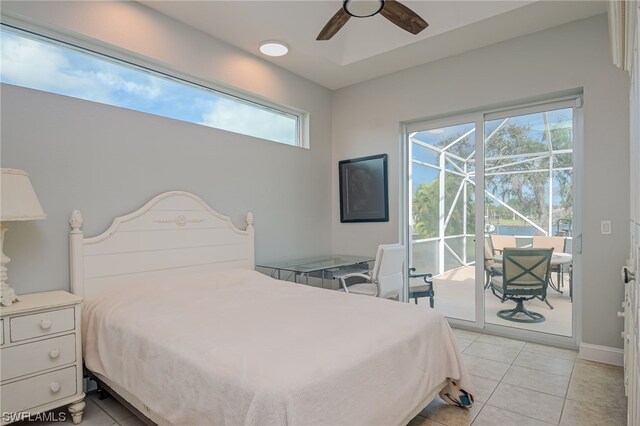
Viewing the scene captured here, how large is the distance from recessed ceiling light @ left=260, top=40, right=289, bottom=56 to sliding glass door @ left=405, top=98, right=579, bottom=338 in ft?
5.48

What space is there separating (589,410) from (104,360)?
2.89 metres

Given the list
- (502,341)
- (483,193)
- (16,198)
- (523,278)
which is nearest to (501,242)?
(523,278)

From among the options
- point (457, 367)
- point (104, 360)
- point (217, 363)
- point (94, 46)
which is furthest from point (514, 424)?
point (94, 46)

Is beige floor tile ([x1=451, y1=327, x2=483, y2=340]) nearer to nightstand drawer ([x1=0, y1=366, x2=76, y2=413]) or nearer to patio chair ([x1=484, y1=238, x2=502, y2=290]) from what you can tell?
patio chair ([x1=484, y1=238, x2=502, y2=290])

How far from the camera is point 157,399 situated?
1625 millimetres

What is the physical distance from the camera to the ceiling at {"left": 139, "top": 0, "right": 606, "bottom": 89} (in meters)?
2.87

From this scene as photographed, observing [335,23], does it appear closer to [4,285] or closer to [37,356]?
[4,285]

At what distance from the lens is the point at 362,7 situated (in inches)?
86.0

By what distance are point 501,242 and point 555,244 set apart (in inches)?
17.9

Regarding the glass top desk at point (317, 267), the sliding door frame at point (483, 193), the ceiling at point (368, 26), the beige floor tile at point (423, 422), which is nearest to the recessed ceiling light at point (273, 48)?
the ceiling at point (368, 26)

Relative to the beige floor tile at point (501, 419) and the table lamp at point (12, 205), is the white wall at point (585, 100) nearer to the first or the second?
the beige floor tile at point (501, 419)

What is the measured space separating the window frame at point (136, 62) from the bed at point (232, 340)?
109 cm

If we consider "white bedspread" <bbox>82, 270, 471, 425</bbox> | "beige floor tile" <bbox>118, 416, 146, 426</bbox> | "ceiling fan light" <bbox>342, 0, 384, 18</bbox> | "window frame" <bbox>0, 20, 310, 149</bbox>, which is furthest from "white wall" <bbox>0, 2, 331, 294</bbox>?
"ceiling fan light" <bbox>342, 0, 384, 18</bbox>

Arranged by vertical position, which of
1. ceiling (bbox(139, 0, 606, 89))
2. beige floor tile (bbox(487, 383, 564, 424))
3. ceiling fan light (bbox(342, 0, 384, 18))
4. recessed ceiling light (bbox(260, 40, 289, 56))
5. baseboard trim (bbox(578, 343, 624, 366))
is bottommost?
beige floor tile (bbox(487, 383, 564, 424))
